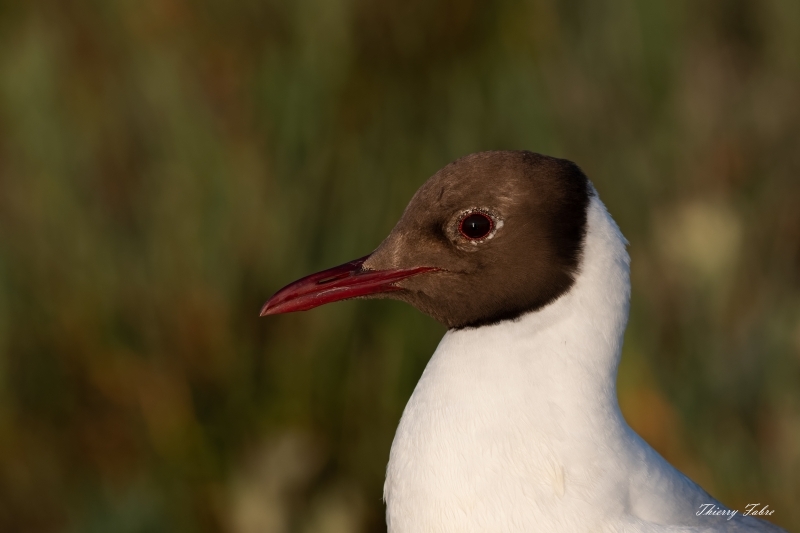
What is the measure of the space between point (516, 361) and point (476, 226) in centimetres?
16

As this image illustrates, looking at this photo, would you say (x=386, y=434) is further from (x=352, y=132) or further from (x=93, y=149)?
(x=93, y=149)

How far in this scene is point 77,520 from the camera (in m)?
1.86

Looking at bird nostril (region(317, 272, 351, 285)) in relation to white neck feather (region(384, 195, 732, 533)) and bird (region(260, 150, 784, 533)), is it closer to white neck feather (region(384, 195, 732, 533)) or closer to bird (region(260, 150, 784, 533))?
bird (region(260, 150, 784, 533))

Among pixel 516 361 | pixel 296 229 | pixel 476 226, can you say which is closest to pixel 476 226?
pixel 476 226

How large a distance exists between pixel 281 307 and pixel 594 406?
1.20 feet

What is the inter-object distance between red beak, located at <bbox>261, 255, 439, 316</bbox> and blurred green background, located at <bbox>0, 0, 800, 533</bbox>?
726 mm

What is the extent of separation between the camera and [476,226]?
112 centimetres

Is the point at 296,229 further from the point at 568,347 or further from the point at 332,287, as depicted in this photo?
the point at 568,347

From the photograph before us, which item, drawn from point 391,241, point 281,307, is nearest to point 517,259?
point 391,241

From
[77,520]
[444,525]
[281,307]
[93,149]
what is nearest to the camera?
[444,525]

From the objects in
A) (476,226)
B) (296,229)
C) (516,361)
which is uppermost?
(476,226)

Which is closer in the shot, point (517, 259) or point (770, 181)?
point (517, 259)

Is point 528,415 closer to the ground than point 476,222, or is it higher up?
closer to the ground

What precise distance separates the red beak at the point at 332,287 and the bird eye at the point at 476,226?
6cm
